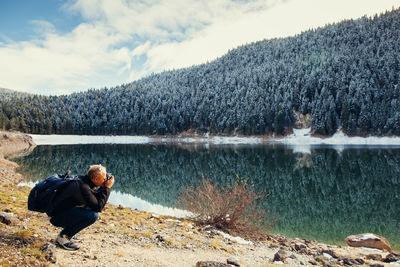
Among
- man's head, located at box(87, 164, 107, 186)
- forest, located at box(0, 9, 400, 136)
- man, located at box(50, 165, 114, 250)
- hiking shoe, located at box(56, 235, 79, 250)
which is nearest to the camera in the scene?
man, located at box(50, 165, 114, 250)

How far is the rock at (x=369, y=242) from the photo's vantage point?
1162cm

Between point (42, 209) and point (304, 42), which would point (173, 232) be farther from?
point (304, 42)

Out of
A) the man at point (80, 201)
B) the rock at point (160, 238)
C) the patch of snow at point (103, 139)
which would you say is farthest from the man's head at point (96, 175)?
the patch of snow at point (103, 139)

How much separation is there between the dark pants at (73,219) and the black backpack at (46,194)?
1.52ft

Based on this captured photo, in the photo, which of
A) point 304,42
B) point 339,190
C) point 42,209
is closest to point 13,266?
point 42,209

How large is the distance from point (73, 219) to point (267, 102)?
121 meters

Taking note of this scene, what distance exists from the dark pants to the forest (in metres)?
103

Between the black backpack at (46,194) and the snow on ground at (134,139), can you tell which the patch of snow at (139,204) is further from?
the snow on ground at (134,139)

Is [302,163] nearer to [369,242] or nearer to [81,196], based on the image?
[369,242]

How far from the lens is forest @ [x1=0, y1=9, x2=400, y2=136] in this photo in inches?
4220

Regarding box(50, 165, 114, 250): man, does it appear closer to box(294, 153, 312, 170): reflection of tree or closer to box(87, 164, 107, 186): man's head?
box(87, 164, 107, 186): man's head

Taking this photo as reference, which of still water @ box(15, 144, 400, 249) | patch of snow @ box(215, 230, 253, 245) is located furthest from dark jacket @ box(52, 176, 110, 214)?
still water @ box(15, 144, 400, 249)

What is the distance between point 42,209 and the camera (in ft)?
17.0

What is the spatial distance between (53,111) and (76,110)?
1121 centimetres
